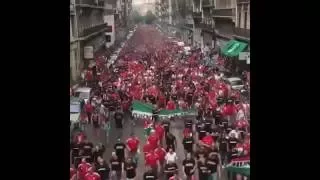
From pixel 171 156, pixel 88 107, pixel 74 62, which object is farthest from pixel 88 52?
pixel 171 156

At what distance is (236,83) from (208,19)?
2.74ft

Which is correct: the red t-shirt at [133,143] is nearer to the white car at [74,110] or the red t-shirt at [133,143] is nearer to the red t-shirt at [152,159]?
the red t-shirt at [152,159]

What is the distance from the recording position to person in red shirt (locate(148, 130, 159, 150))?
709 cm

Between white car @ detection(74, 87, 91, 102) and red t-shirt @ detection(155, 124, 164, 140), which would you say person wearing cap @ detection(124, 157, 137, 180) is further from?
white car @ detection(74, 87, 91, 102)

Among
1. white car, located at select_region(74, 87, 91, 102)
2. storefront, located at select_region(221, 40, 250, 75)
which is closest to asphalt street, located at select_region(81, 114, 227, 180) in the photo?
white car, located at select_region(74, 87, 91, 102)

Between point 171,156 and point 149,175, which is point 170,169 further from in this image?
point 149,175

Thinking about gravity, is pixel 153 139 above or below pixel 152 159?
above

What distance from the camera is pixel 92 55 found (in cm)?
713

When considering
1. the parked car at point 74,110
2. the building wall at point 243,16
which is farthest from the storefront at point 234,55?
the parked car at point 74,110

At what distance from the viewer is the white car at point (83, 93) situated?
23.0 feet

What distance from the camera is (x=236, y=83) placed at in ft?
23.3

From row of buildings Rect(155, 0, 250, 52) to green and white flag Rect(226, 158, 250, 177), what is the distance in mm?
1383
